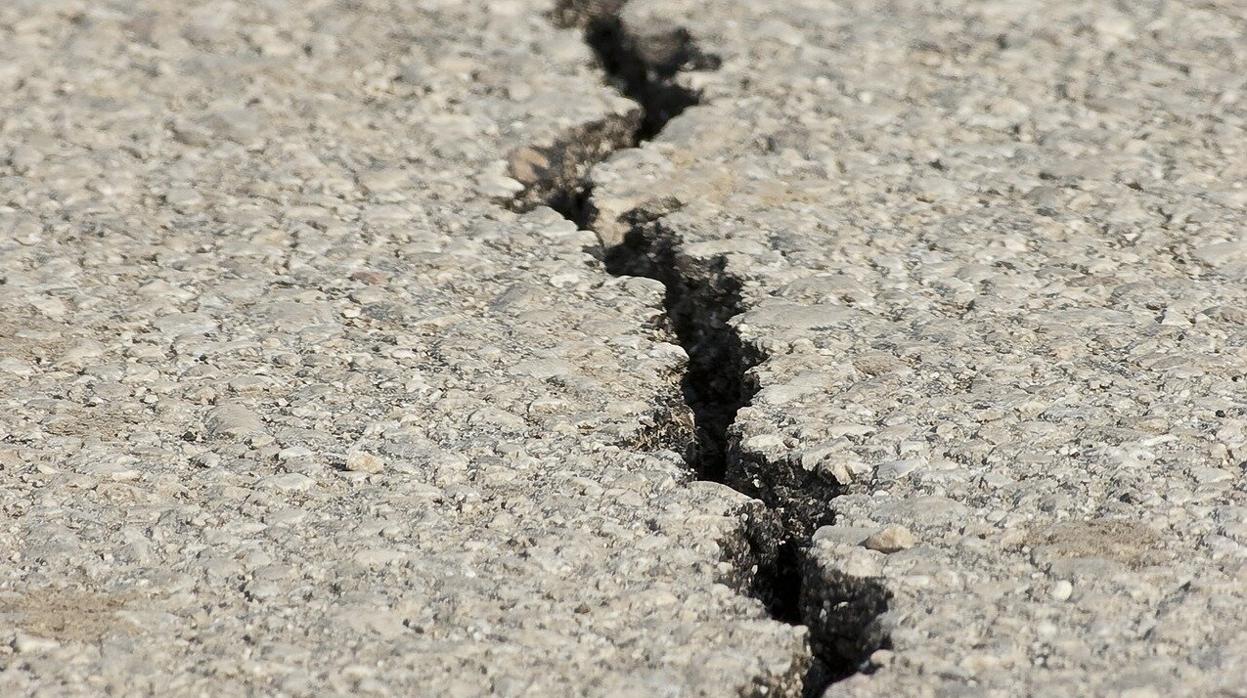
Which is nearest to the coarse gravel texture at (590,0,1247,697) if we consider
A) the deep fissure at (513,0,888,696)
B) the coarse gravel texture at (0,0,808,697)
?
the deep fissure at (513,0,888,696)

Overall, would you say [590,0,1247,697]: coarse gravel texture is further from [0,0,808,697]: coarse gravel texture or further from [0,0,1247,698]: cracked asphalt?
[0,0,808,697]: coarse gravel texture

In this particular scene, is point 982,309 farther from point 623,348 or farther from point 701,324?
point 623,348

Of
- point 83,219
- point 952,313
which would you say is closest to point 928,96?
point 952,313

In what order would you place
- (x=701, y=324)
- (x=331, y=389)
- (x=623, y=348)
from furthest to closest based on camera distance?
1. (x=701, y=324)
2. (x=623, y=348)
3. (x=331, y=389)

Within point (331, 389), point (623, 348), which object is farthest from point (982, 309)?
point (331, 389)

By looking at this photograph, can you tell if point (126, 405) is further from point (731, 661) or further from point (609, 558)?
point (731, 661)

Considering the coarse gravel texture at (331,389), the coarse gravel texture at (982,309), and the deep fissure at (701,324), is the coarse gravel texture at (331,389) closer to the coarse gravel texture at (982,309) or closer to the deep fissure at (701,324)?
the deep fissure at (701,324)
